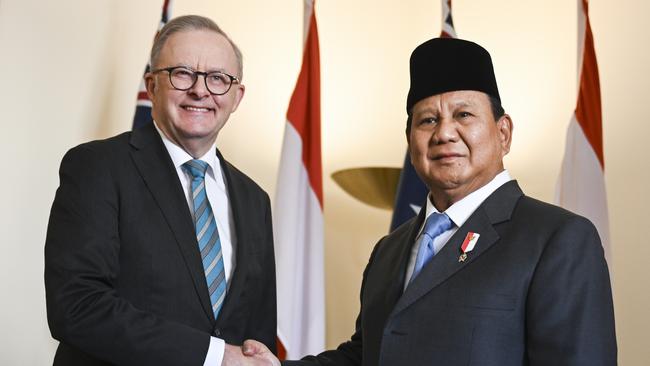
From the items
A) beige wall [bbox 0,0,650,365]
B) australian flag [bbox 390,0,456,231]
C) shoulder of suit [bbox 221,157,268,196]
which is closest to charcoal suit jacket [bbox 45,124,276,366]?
shoulder of suit [bbox 221,157,268,196]

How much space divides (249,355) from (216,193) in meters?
0.43

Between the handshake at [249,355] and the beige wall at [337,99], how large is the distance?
4.19ft

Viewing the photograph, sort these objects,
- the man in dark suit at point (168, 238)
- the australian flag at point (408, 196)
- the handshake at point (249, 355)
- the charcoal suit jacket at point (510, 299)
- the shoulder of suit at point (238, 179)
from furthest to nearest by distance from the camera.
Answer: the australian flag at point (408, 196) → the shoulder of suit at point (238, 179) → the handshake at point (249, 355) → the man in dark suit at point (168, 238) → the charcoal suit jacket at point (510, 299)

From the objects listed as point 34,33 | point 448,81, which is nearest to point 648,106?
point 448,81

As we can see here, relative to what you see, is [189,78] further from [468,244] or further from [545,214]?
[545,214]

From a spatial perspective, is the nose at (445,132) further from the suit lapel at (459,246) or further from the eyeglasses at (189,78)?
the eyeglasses at (189,78)

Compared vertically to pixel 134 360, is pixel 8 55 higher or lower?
higher

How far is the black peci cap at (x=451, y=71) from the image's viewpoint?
6.23 ft

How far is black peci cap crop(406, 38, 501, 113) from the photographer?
190 cm

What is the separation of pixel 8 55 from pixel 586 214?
2.26m

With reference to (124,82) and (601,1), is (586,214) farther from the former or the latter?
(124,82)

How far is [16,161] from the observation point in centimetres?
299

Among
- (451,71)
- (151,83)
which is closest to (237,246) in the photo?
(151,83)

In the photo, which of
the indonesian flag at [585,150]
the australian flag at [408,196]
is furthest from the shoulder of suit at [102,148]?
the indonesian flag at [585,150]
